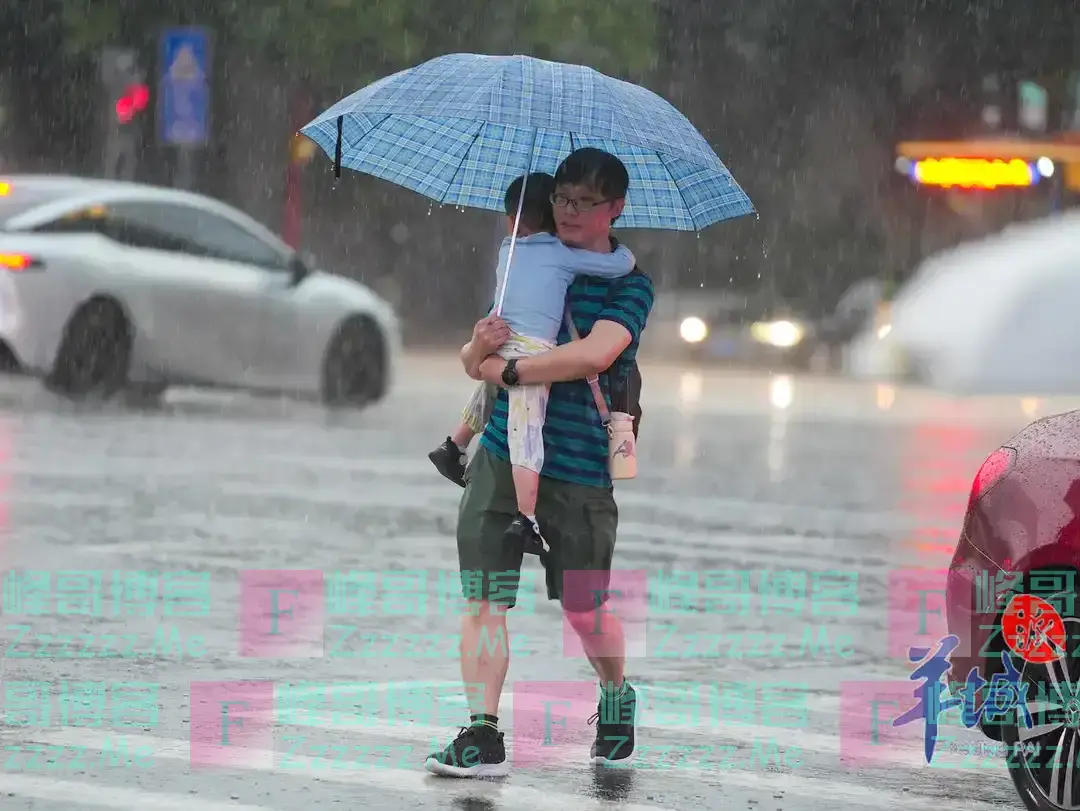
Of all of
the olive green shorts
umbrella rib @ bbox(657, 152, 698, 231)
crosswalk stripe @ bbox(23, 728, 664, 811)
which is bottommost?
crosswalk stripe @ bbox(23, 728, 664, 811)

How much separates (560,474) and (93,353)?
1288cm

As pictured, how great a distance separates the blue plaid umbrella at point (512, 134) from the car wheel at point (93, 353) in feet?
39.1

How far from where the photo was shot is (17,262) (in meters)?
18.8

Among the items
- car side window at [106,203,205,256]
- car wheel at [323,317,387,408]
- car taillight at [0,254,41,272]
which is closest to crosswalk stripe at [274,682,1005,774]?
car taillight at [0,254,41,272]

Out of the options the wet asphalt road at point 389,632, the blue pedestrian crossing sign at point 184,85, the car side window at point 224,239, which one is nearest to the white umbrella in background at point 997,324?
the blue pedestrian crossing sign at point 184,85

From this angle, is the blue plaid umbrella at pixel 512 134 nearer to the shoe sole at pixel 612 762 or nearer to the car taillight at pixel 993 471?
the car taillight at pixel 993 471

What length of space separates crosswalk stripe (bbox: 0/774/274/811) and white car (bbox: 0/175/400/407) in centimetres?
1252

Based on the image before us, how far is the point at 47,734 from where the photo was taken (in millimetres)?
7145

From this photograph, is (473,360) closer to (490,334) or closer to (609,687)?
(490,334)

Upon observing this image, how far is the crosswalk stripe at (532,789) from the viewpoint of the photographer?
21.3 feet

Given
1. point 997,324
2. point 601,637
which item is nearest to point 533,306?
point 601,637

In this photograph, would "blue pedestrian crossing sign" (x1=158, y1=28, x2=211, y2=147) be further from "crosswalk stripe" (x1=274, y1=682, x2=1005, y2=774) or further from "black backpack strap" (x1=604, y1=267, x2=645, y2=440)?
"black backpack strap" (x1=604, y1=267, x2=645, y2=440)

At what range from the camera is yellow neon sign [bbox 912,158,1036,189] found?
37719mm

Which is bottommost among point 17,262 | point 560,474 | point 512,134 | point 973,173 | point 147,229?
point 560,474
